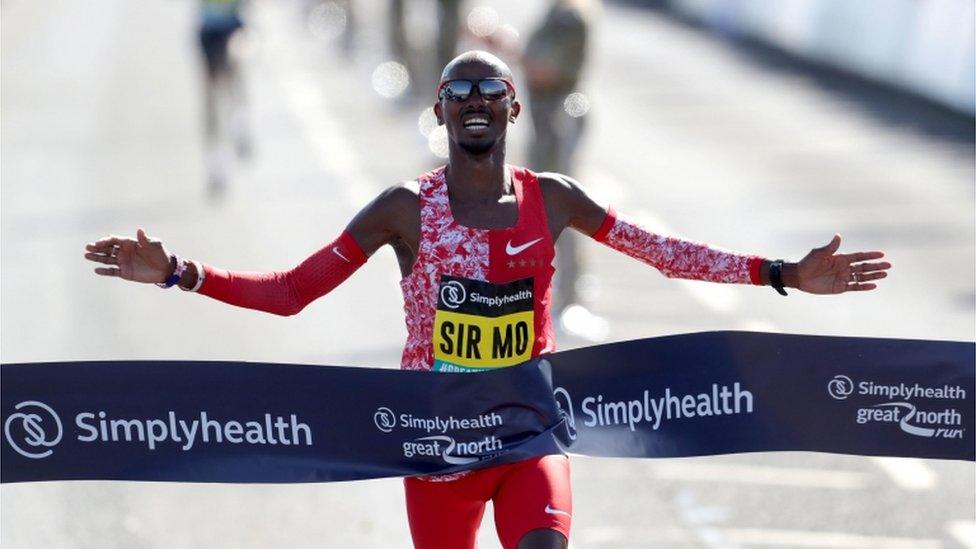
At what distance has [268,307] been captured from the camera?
20.4 ft

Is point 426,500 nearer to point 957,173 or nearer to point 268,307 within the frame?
point 268,307

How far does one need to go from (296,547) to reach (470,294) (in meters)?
2.89

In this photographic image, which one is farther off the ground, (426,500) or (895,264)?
(895,264)

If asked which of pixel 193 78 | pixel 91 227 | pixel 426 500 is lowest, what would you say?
pixel 426 500

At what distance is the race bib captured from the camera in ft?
20.0

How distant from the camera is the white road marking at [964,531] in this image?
8.52m

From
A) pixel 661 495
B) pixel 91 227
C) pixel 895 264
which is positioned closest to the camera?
pixel 661 495

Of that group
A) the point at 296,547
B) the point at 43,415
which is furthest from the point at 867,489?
the point at 43,415

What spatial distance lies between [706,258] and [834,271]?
425 mm

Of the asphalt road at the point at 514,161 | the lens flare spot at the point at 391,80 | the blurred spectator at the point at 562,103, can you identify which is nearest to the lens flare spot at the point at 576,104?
the blurred spectator at the point at 562,103

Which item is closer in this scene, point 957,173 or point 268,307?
point 268,307

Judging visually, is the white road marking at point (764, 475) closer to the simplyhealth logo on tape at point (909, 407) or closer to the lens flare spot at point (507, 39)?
the simplyhealth logo on tape at point (909, 407)

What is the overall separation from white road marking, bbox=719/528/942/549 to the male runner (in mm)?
2528

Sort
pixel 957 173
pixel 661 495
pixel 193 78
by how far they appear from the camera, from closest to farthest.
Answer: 1. pixel 661 495
2. pixel 957 173
3. pixel 193 78
